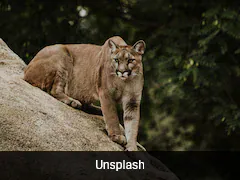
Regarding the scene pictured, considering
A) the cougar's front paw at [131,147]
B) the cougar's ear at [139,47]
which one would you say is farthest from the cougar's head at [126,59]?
the cougar's front paw at [131,147]

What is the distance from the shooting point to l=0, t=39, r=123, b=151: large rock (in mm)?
5977

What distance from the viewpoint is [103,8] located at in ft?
43.2

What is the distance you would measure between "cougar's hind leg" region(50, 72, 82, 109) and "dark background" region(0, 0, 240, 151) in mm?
2600

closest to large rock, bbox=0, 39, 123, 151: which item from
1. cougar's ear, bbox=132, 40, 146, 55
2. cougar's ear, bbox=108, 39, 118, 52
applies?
cougar's ear, bbox=108, 39, 118, 52

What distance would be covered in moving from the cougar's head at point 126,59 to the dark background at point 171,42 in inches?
143

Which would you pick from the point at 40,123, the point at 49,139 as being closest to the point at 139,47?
the point at 40,123

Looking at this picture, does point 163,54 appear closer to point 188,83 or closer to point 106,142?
point 188,83

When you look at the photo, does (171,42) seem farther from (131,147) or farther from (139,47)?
(131,147)

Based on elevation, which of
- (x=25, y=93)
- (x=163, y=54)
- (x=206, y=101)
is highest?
(x=25, y=93)

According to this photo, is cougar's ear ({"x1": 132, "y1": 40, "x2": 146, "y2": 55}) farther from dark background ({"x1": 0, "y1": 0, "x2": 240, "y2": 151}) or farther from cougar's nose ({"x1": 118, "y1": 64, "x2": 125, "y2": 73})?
dark background ({"x1": 0, "y1": 0, "x2": 240, "y2": 151})

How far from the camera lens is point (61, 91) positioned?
25.8ft

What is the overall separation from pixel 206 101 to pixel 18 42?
4.90m

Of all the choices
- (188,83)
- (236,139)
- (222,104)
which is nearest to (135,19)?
(188,83)

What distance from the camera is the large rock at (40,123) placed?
19.6 feet
